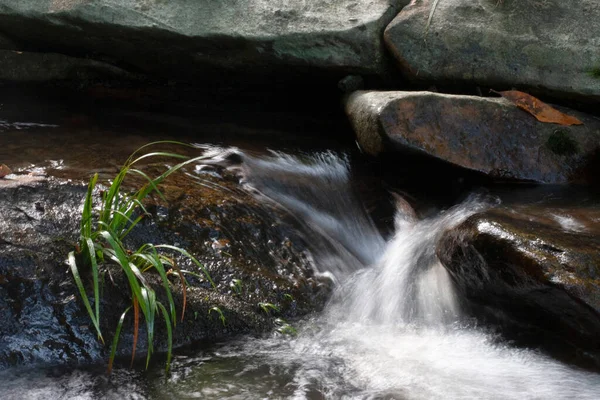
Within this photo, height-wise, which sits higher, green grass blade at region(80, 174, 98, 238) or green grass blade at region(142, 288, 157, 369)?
green grass blade at region(80, 174, 98, 238)

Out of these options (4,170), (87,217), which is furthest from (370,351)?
(4,170)

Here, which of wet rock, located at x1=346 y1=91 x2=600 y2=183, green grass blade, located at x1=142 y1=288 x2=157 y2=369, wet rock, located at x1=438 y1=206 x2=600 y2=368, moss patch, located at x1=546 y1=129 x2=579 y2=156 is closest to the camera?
green grass blade, located at x1=142 y1=288 x2=157 y2=369

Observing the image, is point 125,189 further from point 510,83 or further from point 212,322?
point 510,83

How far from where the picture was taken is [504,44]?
4.99 m

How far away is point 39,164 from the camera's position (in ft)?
13.3

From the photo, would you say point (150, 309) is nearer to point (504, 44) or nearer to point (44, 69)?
point (504, 44)

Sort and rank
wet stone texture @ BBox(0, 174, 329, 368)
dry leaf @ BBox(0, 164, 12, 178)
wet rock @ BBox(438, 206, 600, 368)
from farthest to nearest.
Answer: dry leaf @ BBox(0, 164, 12, 178) < wet rock @ BBox(438, 206, 600, 368) < wet stone texture @ BBox(0, 174, 329, 368)

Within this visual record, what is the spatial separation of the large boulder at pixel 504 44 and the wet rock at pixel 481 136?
37cm

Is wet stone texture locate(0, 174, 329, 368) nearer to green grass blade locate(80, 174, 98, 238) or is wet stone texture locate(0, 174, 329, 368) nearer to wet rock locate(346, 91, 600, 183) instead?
green grass blade locate(80, 174, 98, 238)

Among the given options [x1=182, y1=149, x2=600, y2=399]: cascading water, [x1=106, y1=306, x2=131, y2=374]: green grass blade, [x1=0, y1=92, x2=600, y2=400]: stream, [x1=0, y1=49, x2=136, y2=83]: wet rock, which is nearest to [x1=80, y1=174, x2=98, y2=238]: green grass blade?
[x1=106, y1=306, x2=131, y2=374]: green grass blade

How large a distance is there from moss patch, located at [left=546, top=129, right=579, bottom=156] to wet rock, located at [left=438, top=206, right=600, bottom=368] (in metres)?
1.09

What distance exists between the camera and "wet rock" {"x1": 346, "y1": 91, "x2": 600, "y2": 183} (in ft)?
14.6

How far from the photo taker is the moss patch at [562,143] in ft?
15.2

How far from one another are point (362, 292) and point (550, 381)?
3.78 feet
